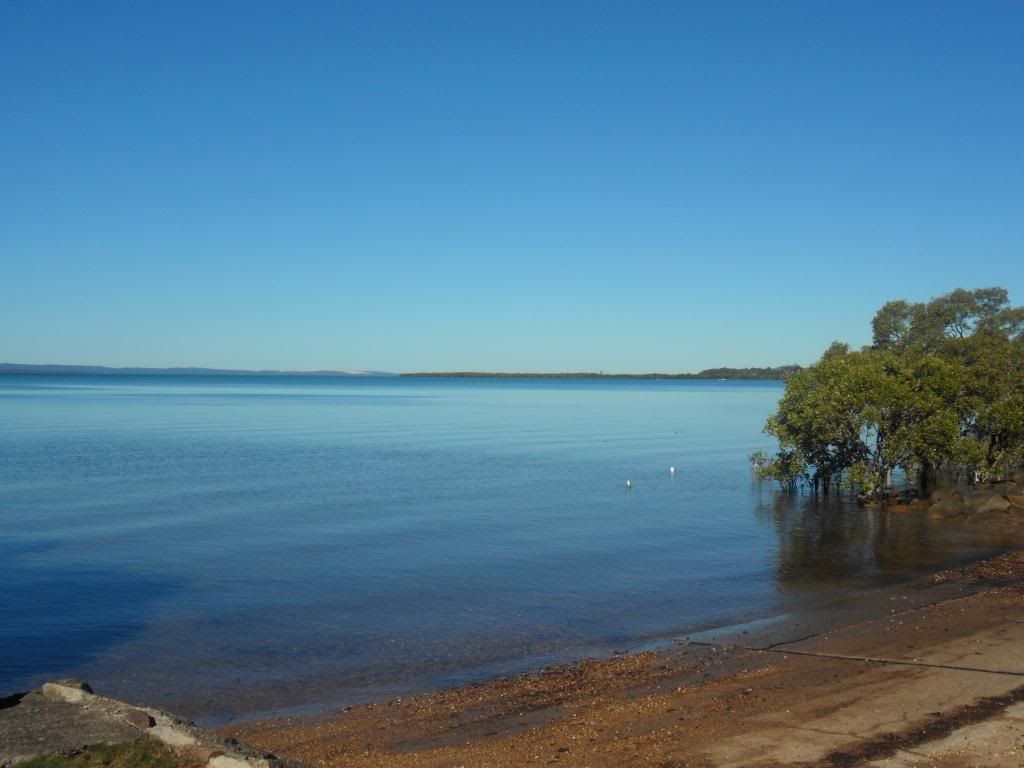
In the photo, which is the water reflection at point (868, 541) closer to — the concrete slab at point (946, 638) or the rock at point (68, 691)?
the concrete slab at point (946, 638)

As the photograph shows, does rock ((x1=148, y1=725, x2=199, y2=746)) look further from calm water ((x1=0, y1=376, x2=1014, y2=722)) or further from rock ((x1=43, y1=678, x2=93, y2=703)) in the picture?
calm water ((x1=0, y1=376, x2=1014, y2=722))

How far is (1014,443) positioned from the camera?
134ft

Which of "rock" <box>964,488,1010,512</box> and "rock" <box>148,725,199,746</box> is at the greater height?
"rock" <box>148,725,199,746</box>

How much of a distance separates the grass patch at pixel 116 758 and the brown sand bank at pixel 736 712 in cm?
233

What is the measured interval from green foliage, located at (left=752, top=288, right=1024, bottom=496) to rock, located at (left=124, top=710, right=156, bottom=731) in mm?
34679

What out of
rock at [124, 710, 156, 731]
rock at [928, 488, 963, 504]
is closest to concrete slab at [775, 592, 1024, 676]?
rock at [124, 710, 156, 731]

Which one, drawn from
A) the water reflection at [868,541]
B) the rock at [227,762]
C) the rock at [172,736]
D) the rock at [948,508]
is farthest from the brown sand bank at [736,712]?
the rock at [948,508]

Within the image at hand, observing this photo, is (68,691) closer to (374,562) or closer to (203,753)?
(203,753)

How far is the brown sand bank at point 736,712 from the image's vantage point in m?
10.8

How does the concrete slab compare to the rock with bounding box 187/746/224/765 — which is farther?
the concrete slab

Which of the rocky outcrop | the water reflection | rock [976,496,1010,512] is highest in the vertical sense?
the rocky outcrop

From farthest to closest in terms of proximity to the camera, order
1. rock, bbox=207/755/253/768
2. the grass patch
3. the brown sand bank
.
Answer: the brown sand bank → the grass patch → rock, bbox=207/755/253/768

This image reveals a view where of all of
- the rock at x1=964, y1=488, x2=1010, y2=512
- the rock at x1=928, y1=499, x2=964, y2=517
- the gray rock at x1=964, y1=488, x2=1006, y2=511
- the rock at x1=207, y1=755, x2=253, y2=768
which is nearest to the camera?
the rock at x1=207, y1=755, x2=253, y2=768

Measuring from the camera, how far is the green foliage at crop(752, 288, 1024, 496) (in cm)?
3878
